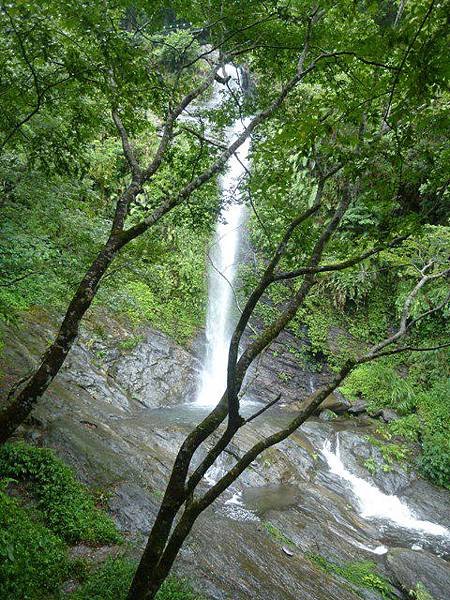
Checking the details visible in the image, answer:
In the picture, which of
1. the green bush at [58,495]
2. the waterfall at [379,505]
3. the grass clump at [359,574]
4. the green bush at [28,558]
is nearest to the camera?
the green bush at [28,558]

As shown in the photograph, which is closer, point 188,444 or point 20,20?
point 188,444

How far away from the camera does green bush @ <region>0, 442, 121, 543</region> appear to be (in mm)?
4613

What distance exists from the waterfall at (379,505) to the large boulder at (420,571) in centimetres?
159

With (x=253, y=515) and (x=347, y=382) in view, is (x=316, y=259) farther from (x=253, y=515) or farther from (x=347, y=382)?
(x=347, y=382)

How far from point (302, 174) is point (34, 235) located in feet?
34.4

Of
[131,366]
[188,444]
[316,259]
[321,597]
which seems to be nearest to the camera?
[188,444]

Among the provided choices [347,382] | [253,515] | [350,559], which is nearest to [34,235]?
[253,515]

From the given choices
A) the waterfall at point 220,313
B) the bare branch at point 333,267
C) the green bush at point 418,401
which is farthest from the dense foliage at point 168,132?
the waterfall at point 220,313

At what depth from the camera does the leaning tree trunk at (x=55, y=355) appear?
386 centimetres

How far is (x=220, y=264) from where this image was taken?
17.5 metres

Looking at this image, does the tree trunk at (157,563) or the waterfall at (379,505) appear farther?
the waterfall at (379,505)

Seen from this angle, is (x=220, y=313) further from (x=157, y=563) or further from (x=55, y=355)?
(x=157, y=563)

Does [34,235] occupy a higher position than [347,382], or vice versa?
[347,382]

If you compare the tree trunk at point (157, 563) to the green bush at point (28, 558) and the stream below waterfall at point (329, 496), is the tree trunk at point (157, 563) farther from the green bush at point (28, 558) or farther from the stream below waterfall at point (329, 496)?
the stream below waterfall at point (329, 496)
